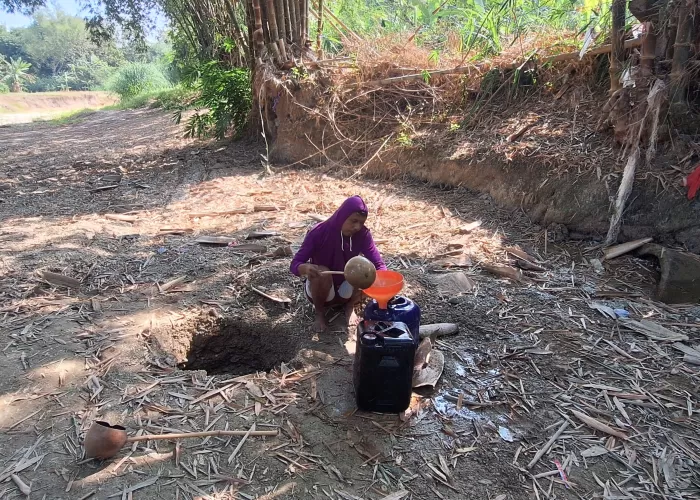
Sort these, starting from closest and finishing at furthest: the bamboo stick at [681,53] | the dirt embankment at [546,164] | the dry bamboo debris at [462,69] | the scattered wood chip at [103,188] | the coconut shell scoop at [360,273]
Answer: the coconut shell scoop at [360,273] → the bamboo stick at [681,53] → the dirt embankment at [546,164] → the dry bamboo debris at [462,69] → the scattered wood chip at [103,188]

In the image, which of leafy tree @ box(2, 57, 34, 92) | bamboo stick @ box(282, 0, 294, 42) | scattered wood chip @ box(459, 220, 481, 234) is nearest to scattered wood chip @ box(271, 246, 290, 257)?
scattered wood chip @ box(459, 220, 481, 234)

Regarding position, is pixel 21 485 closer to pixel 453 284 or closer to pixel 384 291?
pixel 384 291

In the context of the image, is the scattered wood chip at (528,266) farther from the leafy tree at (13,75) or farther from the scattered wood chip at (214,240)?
the leafy tree at (13,75)

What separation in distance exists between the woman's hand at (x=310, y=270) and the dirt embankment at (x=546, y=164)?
239 centimetres

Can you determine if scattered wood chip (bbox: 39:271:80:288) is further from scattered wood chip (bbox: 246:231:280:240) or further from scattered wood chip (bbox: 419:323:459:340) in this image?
scattered wood chip (bbox: 419:323:459:340)

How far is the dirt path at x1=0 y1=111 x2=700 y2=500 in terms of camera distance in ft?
6.29

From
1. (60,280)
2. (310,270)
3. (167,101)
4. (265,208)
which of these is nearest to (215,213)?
(265,208)

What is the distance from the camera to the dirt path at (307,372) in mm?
1918

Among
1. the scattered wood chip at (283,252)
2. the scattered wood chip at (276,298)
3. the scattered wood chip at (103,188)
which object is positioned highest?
the scattered wood chip at (103,188)

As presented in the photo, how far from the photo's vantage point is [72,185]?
20.0 ft

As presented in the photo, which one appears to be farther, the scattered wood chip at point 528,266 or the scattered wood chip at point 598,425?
the scattered wood chip at point 528,266

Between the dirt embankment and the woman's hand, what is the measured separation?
2390mm

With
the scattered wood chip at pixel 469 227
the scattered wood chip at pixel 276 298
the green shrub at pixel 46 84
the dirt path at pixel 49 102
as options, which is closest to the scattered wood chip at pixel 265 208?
the scattered wood chip at pixel 276 298

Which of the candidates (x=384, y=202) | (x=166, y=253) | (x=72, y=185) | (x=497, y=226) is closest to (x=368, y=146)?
(x=384, y=202)
